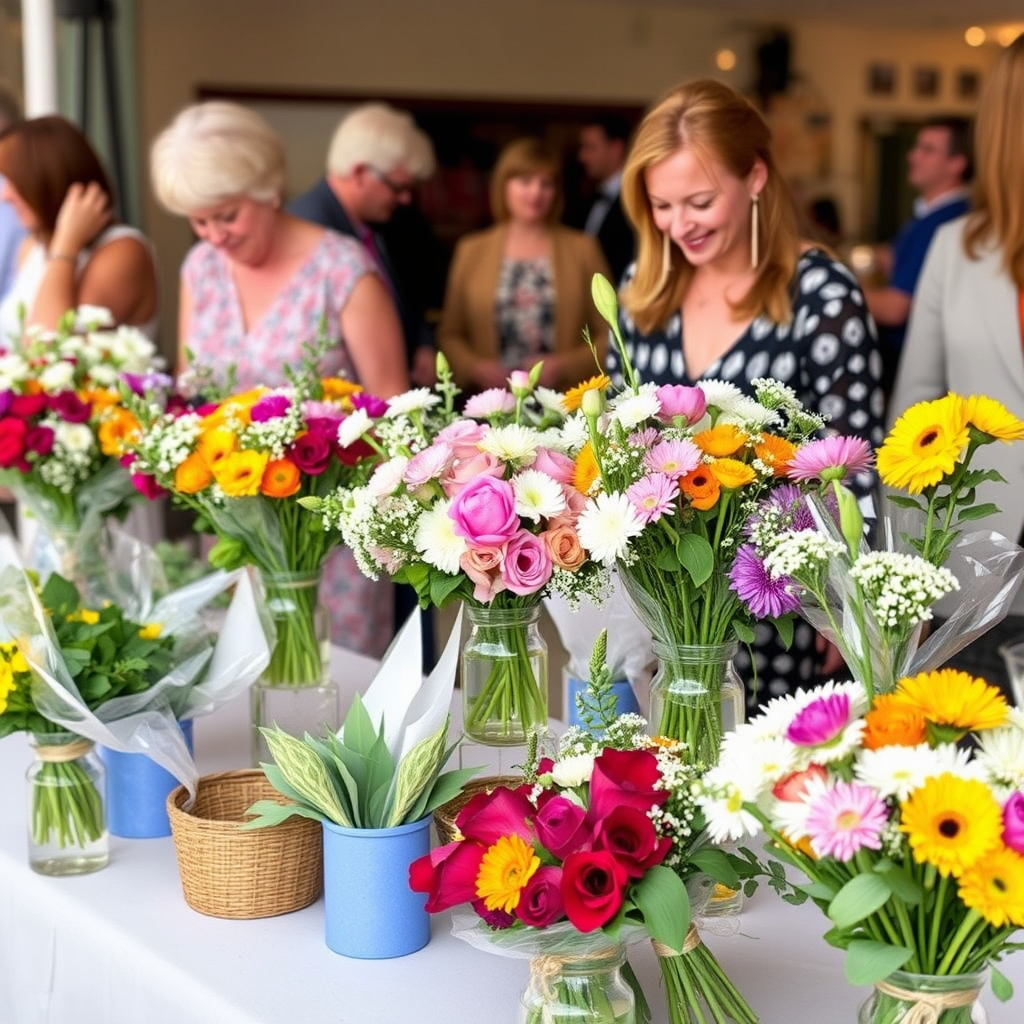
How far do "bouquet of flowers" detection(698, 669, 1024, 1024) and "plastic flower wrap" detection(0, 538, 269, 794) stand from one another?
0.71 metres

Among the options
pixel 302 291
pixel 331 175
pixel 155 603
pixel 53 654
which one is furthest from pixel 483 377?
pixel 53 654

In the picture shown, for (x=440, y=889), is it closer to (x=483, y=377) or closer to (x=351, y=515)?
(x=351, y=515)

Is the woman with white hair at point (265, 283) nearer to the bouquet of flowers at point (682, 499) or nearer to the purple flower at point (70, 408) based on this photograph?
the purple flower at point (70, 408)

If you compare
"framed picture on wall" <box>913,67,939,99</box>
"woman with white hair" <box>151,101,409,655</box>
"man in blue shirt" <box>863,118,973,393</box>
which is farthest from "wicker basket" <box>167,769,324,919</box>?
"framed picture on wall" <box>913,67,939,99</box>

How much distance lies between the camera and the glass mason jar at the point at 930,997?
96 centimetres

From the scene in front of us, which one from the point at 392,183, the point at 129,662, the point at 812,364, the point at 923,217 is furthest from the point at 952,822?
the point at 923,217

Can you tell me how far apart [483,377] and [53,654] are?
9.96 feet

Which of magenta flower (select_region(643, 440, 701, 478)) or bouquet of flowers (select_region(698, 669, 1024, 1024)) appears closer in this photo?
bouquet of flowers (select_region(698, 669, 1024, 1024))

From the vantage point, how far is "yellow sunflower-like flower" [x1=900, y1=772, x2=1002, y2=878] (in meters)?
0.88

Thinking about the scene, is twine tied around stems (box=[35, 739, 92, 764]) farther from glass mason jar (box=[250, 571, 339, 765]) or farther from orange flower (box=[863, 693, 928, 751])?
orange flower (box=[863, 693, 928, 751])

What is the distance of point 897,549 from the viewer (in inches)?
48.8

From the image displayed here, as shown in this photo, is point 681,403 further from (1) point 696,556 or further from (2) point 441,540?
(2) point 441,540

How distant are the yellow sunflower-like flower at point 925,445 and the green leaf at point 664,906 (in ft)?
1.14

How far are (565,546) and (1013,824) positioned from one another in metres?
0.54
